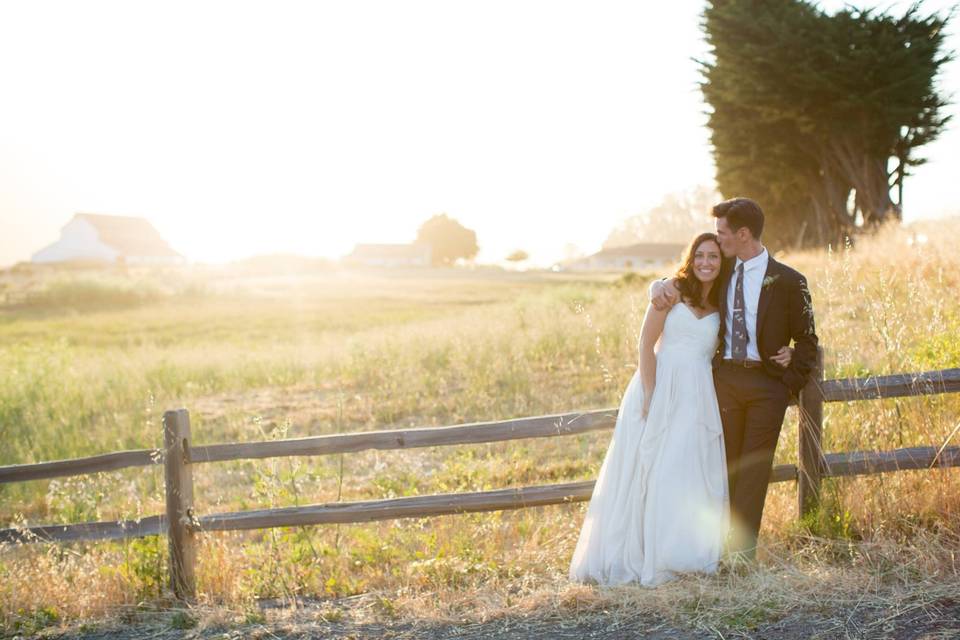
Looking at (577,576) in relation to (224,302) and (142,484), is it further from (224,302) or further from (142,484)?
(224,302)

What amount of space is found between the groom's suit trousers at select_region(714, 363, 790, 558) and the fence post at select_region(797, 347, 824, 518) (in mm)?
283

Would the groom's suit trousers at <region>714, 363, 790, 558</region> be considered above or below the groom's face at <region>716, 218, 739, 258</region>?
below

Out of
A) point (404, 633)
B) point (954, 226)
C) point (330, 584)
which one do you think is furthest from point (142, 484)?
point (954, 226)

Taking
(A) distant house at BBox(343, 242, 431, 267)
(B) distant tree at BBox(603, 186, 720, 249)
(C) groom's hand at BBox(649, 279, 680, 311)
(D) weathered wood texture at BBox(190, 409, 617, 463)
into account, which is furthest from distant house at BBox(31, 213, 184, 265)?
(C) groom's hand at BBox(649, 279, 680, 311)

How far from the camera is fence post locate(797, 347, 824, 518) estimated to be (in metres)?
5.35

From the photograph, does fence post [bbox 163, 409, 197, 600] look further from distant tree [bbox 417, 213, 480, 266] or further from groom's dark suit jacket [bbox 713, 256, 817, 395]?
distant tree [bbox 417, 213, 480, 266]

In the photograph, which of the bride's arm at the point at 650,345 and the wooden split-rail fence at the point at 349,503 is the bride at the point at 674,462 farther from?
the wooden split-rail fence at the point at 349,503

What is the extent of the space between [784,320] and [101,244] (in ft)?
264

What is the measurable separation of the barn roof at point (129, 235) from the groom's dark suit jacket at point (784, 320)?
79.8 m

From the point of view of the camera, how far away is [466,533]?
19.7 feet

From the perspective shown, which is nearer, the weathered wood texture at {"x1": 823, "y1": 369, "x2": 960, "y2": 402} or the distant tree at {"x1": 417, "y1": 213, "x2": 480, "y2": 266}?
the weathered wood texture at {"x1": 823, "y1": 369, "x2": 960, "y2": 402}

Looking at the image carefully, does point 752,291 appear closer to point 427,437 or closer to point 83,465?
point 427,437

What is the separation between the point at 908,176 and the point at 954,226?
12900 mm

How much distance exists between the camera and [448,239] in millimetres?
89812
